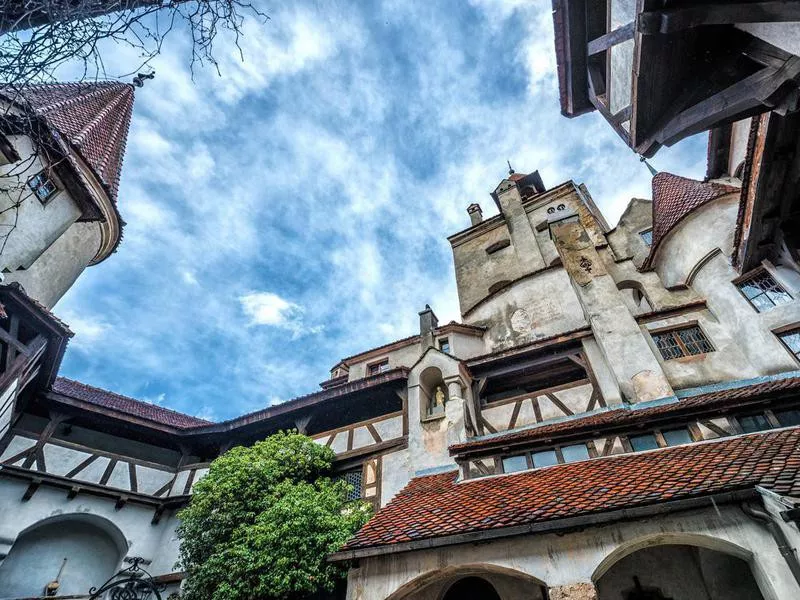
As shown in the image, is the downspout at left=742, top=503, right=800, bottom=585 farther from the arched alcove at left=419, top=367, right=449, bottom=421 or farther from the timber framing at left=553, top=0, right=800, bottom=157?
the arched alcove at left=419, top=367, right=449, bottom=421

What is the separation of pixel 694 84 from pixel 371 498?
10899 millimetres


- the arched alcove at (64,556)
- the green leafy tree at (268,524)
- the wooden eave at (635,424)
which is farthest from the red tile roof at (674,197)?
the arched alcove at (64,556)

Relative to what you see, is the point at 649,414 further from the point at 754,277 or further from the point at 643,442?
the point at 754,277

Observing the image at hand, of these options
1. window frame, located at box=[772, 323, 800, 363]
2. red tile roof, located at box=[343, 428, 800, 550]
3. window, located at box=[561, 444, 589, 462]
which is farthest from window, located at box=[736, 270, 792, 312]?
window, located at box=[561, 444, 589, 462]

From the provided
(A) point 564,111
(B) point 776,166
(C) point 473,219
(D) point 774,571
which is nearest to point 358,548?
(D) point 774,571

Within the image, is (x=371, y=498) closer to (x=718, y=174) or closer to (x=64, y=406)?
(x=64, y=406)

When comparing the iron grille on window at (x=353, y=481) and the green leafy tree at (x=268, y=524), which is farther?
the iron grille on window at (x=353, y=481)

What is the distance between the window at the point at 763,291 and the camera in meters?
9.92

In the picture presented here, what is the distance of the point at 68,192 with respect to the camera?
13016 millimetres

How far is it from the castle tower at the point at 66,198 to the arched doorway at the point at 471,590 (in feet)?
45.4

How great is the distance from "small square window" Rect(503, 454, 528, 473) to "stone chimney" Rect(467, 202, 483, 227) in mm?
18878

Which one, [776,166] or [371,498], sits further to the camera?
[371,498]

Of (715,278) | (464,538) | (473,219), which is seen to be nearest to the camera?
(464,538)

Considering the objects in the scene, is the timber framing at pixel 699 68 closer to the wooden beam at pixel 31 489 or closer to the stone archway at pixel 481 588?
the stone archway at pixel 481 588
